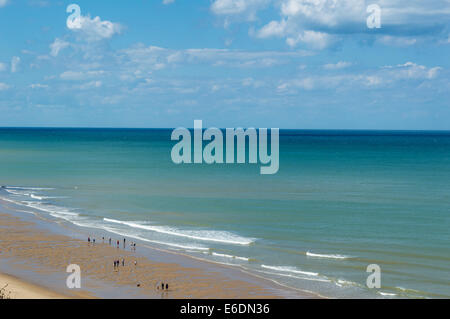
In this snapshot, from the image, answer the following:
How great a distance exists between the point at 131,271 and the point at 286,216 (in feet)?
62.9

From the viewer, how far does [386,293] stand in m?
27.4

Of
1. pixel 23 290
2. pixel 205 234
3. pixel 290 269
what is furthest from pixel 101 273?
pixel 205 234

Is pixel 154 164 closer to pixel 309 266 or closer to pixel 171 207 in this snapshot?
pixel 171 207

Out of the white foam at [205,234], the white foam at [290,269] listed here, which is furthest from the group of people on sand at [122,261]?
the white foam at [290,269]

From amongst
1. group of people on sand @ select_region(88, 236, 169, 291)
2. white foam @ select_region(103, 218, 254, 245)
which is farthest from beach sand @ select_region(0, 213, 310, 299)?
white foam @ select_region(103, 218, 254, 245)

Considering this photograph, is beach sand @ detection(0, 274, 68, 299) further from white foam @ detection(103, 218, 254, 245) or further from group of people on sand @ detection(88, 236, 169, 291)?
white foam @ detection(103, 218, 254, 245)

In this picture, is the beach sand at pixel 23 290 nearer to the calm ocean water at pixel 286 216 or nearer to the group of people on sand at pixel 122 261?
the group of people on sand at pixel 122 261

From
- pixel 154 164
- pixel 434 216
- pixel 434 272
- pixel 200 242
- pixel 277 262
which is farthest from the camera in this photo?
pixel 154 164

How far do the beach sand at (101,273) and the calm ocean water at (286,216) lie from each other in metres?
3.16

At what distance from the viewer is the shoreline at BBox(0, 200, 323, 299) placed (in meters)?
27.3

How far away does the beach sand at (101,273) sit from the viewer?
27109mm

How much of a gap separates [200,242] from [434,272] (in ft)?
50.9
